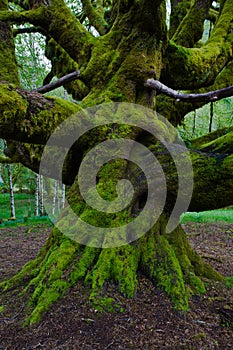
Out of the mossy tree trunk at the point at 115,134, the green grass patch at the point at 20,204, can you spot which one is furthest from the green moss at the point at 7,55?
the green grass patch at the point at 20,204

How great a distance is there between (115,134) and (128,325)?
88.0 inches

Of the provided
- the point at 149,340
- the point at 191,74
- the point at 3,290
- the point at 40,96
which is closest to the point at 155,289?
the point at 149,340

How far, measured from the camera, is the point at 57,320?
9.10 feet

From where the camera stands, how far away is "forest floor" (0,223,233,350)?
2564mm

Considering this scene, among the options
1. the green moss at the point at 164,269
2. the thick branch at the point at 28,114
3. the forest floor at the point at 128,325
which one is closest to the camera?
the forest floor at the point at 128,325

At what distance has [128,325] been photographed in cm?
273

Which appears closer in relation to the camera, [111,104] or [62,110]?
[62,110]

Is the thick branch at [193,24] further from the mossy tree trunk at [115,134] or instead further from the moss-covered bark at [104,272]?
the moss-covered bark at [104,272]

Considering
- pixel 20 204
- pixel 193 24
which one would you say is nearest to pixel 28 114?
pixel 193 24

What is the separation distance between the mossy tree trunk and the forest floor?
0.12 meters

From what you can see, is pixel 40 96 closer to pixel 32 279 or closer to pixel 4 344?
pixel 32 279

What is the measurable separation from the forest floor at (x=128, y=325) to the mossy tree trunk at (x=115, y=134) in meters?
0.12

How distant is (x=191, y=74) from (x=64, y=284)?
3.56m

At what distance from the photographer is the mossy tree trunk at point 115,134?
9.99ft
